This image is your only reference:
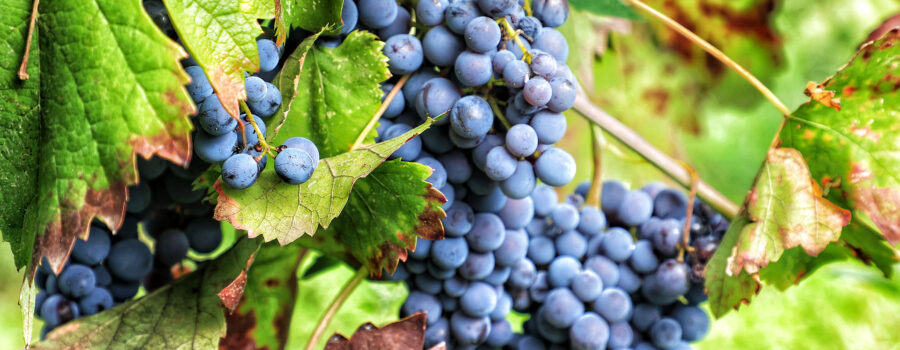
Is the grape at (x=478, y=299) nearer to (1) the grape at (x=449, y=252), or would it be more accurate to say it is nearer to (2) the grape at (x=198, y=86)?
(1) the grape at (x=449, y=252)

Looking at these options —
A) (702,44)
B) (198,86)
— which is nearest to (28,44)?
(198,86)

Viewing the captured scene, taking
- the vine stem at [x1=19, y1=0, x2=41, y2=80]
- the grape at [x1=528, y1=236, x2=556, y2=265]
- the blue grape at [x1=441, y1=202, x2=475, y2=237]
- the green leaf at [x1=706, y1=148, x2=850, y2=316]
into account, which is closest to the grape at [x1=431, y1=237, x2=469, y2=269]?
the blue grape at [x1=441, y1=202, x2=475, y2=237]

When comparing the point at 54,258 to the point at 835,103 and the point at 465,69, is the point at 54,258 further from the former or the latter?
the point at 835,103

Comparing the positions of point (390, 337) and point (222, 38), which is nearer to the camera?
point (222, 38)

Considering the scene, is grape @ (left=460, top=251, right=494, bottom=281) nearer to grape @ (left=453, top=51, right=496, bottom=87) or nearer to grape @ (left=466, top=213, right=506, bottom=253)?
grape @ (left=466, top=213, right=506, bottom=253)

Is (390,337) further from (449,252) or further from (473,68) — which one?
(473,68)

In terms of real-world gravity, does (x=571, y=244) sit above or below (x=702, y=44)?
below
